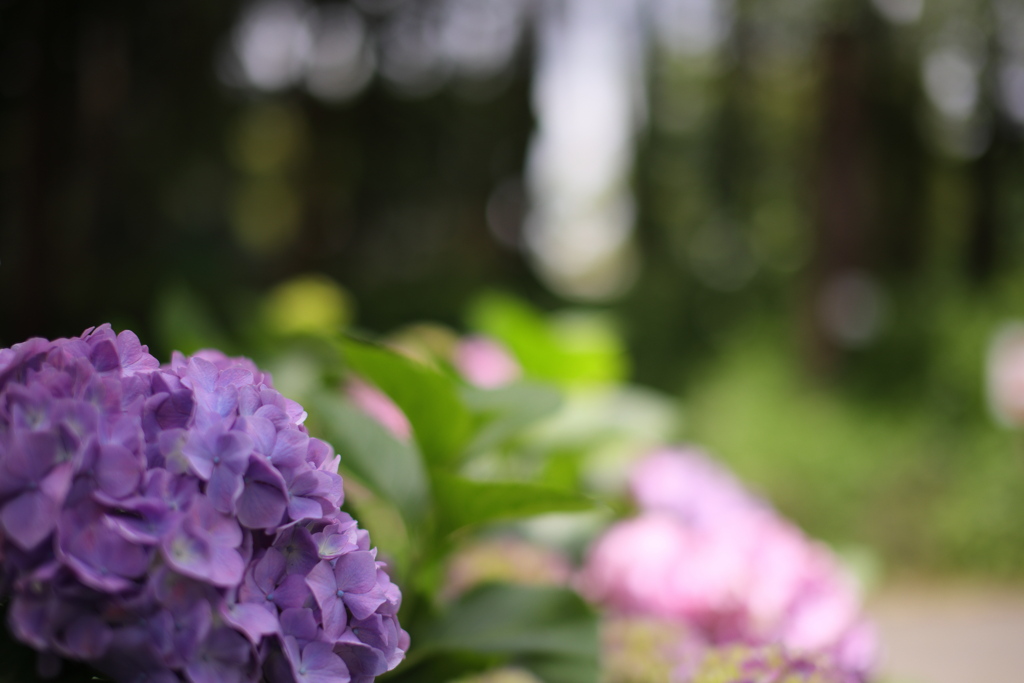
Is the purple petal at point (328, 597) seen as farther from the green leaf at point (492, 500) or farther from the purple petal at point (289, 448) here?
the green leaf at point (492, 500)

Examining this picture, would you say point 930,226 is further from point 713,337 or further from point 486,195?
point 486,195

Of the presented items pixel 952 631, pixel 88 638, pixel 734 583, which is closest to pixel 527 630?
pixel 734 583

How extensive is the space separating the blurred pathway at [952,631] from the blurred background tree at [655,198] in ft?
1.31

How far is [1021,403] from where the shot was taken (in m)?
2.79

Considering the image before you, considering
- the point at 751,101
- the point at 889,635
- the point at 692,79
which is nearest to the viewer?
the point at 889,635

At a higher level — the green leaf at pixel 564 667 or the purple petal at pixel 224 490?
the purple petal at pixel 224 490

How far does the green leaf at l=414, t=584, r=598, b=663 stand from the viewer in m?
0.54

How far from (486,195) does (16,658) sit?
31.8 ft

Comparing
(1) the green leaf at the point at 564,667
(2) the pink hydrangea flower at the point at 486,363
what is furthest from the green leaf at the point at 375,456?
(2) the pink hydrangea flower at the point at 486,363

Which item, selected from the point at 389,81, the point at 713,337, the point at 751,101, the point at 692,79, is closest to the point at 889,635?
the point at 713,337

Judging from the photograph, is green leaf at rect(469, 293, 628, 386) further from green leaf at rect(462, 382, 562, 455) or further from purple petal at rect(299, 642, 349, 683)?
purple petal at rect(299, 642, 349, 683)

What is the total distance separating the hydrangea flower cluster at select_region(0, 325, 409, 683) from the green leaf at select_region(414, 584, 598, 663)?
20 cm

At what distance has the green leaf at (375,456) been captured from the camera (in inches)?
21.2

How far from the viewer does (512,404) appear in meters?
0.58
